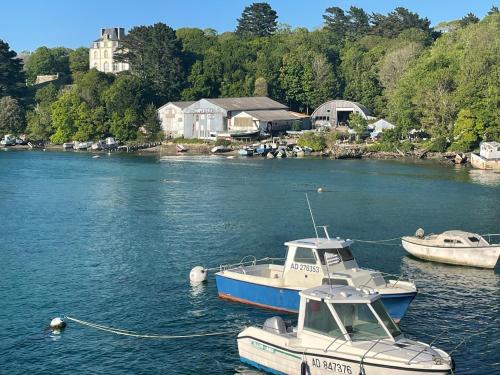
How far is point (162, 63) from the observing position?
16312cm

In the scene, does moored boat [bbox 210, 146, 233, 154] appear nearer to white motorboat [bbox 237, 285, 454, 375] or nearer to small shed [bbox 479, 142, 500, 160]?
small shed [bbox 479, 142, 500, 160]

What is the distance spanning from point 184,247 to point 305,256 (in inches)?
695

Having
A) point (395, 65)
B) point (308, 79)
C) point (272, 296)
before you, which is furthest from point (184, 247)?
point (308, 79)

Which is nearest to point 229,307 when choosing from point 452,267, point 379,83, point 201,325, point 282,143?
point 201,325

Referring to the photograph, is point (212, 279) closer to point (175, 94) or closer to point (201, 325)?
point (201, 325)

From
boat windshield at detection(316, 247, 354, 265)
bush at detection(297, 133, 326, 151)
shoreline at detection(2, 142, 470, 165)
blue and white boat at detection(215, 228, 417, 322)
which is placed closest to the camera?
blue and white boat at detection(215, 228, 417, 322)

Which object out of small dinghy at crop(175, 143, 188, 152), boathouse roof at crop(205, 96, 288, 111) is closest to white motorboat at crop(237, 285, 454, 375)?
small dinghy at crop(175, 143, 188, 152)

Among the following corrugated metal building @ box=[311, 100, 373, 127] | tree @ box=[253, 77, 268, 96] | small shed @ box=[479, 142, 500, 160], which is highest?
tree @ box=[253, 77, 268, 96]

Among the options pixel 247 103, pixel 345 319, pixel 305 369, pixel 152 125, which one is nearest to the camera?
pixel 305 369

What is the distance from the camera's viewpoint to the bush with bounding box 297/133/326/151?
13050cm

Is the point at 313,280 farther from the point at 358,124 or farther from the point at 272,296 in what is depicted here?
the point at 358,124

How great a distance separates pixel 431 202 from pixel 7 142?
11698 centimetres

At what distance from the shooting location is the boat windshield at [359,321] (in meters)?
25.3

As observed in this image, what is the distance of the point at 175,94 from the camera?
164 metres
